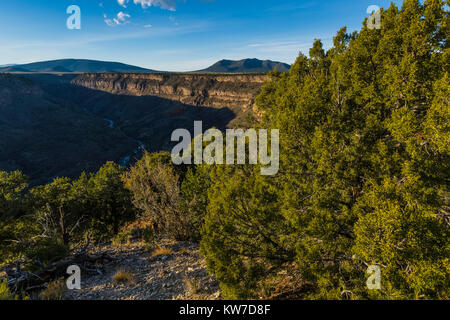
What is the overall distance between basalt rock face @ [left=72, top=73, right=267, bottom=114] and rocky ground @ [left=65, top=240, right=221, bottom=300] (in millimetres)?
91657

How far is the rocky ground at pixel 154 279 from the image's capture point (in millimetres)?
9094

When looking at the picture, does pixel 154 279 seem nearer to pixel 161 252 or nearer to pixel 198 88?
pixel 161 252

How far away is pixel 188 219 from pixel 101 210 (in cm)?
945

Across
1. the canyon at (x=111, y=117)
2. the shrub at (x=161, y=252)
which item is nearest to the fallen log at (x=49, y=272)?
the shrub at (x=161, y=252)

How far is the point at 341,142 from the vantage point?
25.3 feet

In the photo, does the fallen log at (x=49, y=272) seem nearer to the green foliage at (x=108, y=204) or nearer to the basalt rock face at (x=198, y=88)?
the green foliage at (x=108, y=204)

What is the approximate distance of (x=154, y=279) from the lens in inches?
405

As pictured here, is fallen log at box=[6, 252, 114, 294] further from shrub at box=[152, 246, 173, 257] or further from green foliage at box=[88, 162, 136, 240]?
green foliage at box=[88, 162, 136, 240]

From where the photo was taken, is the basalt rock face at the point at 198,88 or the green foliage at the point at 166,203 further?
the basalt rock face at the point at 198,88

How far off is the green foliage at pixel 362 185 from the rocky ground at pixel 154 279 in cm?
196

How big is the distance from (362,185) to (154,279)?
949 centimetres

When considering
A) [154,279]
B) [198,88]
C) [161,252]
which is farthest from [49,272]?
[198,88]

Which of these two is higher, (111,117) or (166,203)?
(111,117)

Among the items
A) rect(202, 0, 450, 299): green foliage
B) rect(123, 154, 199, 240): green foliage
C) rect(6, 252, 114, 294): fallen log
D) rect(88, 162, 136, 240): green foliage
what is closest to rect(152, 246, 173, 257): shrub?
rect(123, 154, 199, 240): green foliage
